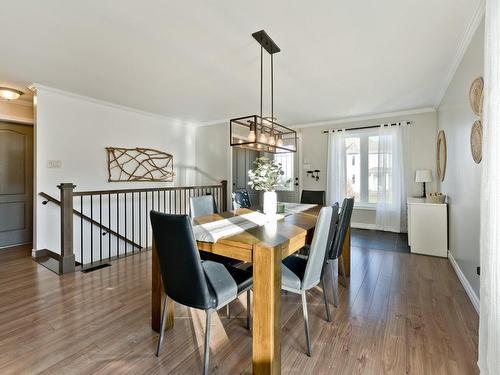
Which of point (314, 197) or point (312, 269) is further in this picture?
point (314, 197)

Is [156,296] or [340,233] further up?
[340,233]

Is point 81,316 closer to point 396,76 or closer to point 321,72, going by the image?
point 321,72

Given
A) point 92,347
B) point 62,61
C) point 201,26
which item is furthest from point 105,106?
point 92,347

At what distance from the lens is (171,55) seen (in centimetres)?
279

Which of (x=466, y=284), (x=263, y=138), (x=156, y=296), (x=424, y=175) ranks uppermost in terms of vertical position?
(x=263, y=138)

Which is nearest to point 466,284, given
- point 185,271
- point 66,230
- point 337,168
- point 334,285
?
point 334,285

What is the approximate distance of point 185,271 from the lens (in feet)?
4.74

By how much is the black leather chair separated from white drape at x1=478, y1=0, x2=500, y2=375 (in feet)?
4.47

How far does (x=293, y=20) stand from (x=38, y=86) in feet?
12.2

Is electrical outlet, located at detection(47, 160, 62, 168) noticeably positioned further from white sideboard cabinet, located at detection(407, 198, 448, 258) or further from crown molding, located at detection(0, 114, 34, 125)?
white sideboard cabinet, located at detection(407, 198, 448, 258)

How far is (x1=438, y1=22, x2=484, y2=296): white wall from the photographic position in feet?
7.43

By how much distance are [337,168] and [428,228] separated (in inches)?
89.6

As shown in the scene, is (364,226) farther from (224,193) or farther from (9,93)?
(9,93)

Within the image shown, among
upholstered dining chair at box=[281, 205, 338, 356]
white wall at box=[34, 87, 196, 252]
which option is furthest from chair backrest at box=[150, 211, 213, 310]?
white wall at box=[34, 87, 196, 252]
